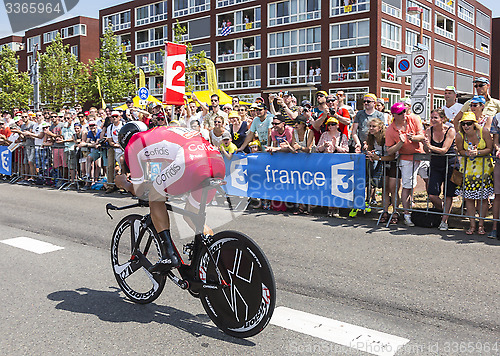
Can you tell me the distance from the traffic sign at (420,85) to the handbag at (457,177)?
3949 mm

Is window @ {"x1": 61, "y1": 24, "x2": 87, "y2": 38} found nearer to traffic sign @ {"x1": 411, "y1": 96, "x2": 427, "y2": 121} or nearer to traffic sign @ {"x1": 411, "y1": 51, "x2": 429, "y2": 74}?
traffic sign @ {"x1": 411, "y1": 51, "x2": 429, "y2": 74}

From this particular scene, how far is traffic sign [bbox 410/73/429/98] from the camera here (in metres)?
11.9

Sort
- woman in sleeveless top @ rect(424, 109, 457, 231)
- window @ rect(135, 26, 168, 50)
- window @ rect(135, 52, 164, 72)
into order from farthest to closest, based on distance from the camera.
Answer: window @ rect(135, 52, 164, 72) < window @ rect(135, 26, 168, 50) < woman in sleeveless top @ rect(424, 109, 457, 231)

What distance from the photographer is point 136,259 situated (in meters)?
4.81

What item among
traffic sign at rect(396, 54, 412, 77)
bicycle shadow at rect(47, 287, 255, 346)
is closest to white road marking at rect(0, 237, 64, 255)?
bicycle shadow at rect(47, 287, 255, 346)

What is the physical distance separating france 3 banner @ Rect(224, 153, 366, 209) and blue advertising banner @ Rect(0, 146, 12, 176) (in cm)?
978

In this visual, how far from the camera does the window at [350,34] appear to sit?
43.5 metres

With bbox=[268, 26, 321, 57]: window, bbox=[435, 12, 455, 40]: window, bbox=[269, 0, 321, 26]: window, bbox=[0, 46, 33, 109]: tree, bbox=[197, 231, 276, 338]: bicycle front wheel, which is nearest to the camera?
bbox=[197, 231, 276, 338]: bicycle front wheel

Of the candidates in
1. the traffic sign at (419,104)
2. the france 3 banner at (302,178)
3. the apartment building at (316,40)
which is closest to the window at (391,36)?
the apartment building at (316,40)

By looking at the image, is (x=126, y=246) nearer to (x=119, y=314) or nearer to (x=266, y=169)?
(x=119, y=314)

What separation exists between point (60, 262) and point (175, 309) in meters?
2.43

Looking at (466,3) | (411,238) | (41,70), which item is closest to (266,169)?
(411,238)

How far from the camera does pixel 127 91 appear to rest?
2110 inches

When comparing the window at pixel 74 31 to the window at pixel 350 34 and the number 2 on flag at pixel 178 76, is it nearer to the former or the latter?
the window at pixel 350 34
